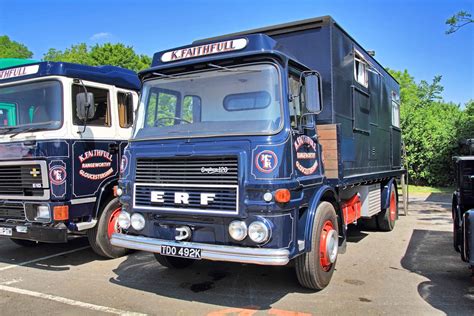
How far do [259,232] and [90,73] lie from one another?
4050 millimetres

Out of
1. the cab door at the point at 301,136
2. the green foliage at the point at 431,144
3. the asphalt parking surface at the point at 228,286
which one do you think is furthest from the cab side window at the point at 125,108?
the green foliage at the point at 431,144

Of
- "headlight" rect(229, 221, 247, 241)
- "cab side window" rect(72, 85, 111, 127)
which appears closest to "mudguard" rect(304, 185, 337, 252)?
"headlight" rect(229, 221, 247, 241)

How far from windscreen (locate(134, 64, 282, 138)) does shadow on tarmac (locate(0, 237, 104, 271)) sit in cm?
285

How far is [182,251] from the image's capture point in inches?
176

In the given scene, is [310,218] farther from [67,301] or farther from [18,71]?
[18,71]

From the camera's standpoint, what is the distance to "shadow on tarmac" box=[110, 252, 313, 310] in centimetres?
497

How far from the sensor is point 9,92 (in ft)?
21.9

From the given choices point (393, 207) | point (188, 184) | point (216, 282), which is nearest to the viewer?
point (188, 184)

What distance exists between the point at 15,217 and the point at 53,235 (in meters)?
0.86

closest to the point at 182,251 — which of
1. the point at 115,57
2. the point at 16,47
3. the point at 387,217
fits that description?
the point at 387,217

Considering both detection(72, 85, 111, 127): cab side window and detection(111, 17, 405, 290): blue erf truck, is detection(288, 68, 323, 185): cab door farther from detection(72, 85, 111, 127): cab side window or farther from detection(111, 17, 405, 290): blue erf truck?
detection(72, 85, 111, 127): cab side window

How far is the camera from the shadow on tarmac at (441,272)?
4.77 meters

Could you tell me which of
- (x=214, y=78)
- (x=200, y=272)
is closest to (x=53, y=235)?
(x=200, y=272)

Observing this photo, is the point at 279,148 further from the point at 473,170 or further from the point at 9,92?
the point at 9,92
